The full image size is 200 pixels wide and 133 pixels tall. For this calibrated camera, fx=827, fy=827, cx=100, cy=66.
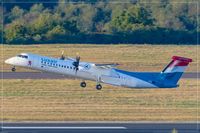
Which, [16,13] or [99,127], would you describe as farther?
[16,13]

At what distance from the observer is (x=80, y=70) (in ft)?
194

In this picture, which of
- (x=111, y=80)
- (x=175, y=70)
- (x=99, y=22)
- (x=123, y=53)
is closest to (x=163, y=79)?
(x=175, y=70)

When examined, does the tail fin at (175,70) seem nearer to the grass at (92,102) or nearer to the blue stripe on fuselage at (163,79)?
the blue stripe on fuselage at (163,79)

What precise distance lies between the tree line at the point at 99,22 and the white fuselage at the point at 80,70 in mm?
31548

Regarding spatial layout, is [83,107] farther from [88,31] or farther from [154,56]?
[88,31]

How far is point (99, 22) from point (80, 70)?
52.5 metres

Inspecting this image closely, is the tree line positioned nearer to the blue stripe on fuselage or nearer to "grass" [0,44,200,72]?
"grass" [0,44,200,72]

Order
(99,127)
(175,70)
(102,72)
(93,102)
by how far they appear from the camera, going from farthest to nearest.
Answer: (102,72)
(93,102)
(175,70)
(99,127)

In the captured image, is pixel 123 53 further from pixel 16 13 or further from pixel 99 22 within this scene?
pixel 16 13

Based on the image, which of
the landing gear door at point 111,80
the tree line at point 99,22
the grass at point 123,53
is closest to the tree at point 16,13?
the tree line at point 99,22

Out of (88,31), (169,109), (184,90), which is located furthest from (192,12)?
(169,109)

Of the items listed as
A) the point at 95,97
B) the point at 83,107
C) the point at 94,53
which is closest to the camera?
the point at 83,107

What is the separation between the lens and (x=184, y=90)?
210 ft

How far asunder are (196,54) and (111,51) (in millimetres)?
8823
